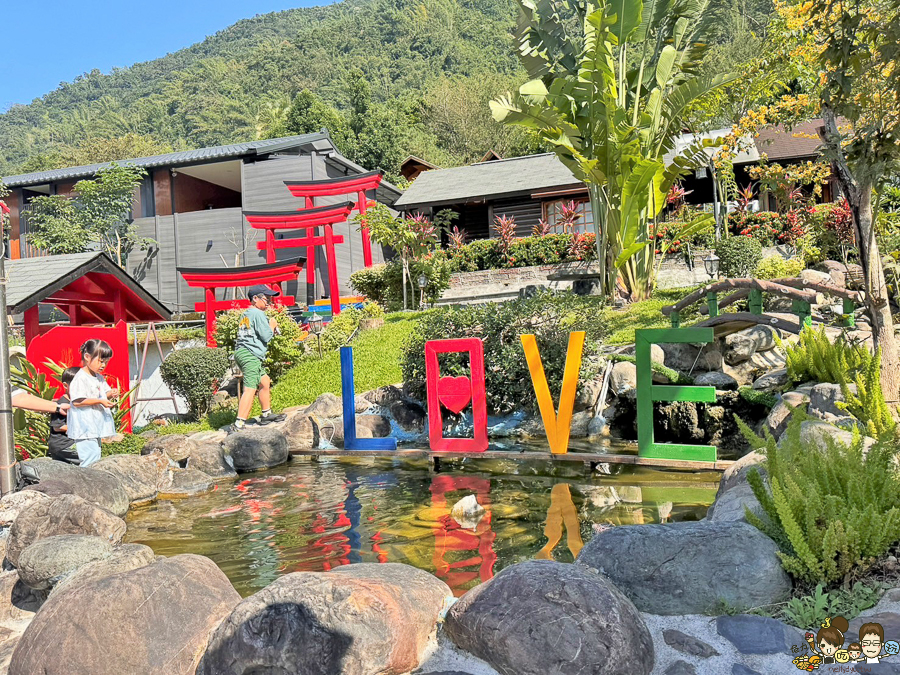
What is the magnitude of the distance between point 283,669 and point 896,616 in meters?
2.73

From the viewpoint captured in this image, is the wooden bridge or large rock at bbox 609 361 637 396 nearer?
the wooden bridge

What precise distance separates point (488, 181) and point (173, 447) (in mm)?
21767

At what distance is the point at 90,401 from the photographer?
6812 millimetres

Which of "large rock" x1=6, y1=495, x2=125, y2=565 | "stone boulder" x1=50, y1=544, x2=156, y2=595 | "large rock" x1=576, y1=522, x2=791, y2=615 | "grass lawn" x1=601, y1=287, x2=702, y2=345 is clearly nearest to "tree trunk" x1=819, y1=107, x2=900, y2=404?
"large rock" x1=576, y1=522, x2=791, y2=615

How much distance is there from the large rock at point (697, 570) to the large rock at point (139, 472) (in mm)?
5801

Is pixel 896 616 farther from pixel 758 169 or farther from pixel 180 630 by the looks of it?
pixel 758 169

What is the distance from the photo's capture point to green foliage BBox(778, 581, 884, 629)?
126 inches

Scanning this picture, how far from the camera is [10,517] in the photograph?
575 cm

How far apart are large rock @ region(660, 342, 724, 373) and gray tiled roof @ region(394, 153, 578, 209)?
16.8 m

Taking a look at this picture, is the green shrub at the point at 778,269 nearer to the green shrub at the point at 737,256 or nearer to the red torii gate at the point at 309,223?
the green shrub at the point at 737,256

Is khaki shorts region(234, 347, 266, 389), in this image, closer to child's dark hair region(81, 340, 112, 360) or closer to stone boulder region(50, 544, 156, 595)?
child's dark hair region(81, 340, 112, 360)

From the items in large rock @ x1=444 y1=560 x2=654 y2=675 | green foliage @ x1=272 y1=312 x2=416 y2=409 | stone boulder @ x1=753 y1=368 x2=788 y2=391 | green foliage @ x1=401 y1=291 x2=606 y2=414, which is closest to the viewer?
large rock @ x1=444 y1=560 x2=654 y2=675

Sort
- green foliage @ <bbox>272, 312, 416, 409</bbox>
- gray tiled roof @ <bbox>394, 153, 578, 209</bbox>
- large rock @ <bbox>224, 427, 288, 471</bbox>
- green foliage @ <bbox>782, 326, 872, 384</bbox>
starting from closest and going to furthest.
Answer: green foliage @ <bbox>782, 326, 872, 384</bbox>, large rock @ <bbox>224, 427, 288, 471</bbox>, green foliage @ <bbox>272, 312, 416, 409</bbox>, gray tiled roof @ <bbox>394, 153, 578, 209</bbox>

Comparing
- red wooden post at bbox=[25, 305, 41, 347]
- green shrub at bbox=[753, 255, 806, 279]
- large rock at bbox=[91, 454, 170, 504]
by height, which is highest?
green shrub at bbox=[753, 255, 806, 279]
